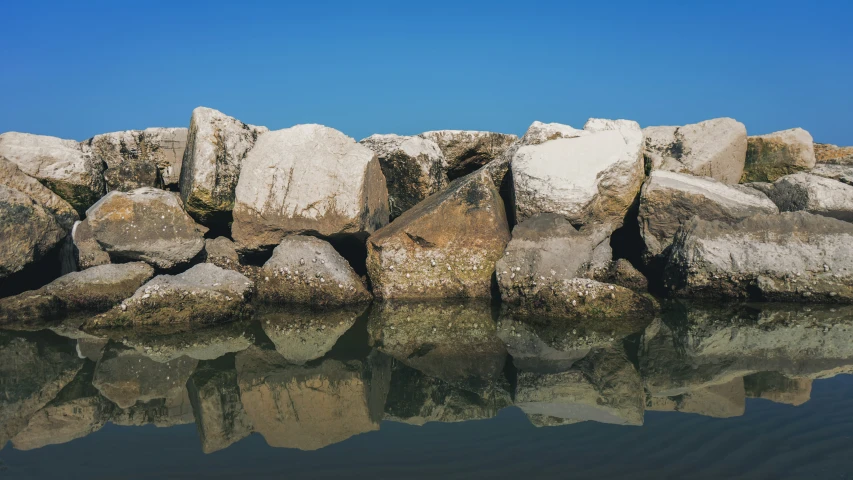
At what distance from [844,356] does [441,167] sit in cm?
771

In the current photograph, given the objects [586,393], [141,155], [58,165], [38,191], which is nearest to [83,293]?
[38,191]

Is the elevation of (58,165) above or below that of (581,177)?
above

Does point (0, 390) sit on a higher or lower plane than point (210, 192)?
lower

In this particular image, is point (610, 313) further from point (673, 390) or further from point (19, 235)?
point (19, 235)

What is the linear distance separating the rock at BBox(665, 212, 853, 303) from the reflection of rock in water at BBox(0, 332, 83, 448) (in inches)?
310

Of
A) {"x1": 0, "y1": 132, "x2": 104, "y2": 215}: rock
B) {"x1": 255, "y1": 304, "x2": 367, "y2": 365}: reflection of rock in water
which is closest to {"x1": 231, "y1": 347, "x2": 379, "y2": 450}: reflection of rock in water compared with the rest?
{"x1": 255, "y1": 304, "x2": 367, "y2": 365}: reflection of rock in water

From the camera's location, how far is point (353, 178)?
412 inches

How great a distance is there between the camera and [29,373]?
6254 mm

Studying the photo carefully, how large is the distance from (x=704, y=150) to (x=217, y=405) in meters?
10.5

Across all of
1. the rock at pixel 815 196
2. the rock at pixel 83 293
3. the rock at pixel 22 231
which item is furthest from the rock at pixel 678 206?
the rock at pixel 22 231

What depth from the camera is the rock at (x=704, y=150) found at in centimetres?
1212

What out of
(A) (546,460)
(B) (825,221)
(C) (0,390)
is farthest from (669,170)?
(C) (0,390)

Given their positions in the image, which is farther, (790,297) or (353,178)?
(353,178)

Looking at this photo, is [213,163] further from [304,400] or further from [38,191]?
[304,400]
